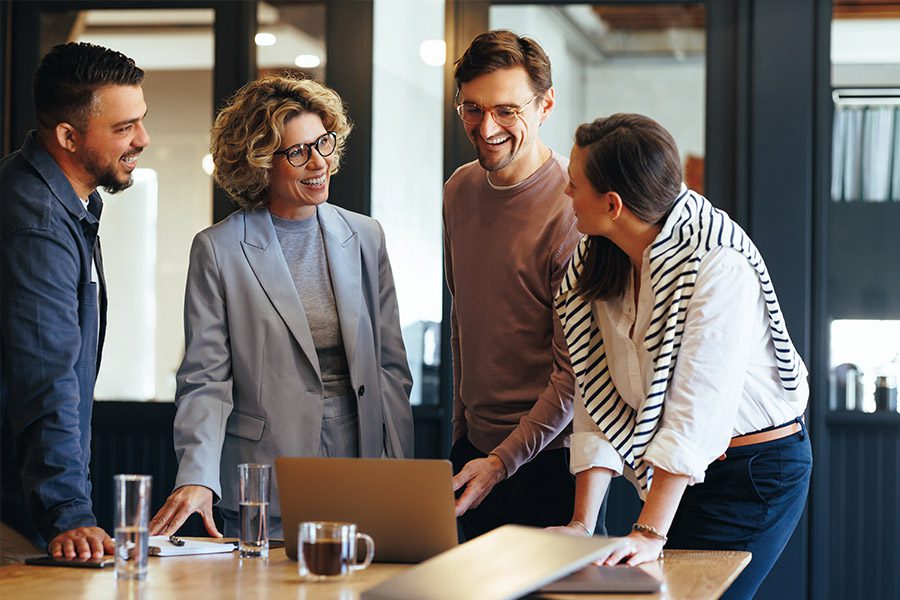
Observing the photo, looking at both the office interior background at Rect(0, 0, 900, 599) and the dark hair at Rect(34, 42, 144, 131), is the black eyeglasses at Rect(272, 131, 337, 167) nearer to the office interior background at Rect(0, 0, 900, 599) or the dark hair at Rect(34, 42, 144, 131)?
the dark hair at Rect(34, 42, 144, 131)

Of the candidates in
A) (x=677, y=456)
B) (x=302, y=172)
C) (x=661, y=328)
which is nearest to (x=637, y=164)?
(x=661, y=328)

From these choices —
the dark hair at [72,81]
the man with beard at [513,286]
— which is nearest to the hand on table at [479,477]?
the man with beard at [513,286]

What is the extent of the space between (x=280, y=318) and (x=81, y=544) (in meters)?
0.76

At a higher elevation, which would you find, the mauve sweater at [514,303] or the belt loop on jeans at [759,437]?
the mauve sweater at [514,303]

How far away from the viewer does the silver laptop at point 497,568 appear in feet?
5.11

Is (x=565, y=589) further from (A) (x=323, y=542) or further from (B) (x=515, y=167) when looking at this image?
(B) (x=515, y=167)

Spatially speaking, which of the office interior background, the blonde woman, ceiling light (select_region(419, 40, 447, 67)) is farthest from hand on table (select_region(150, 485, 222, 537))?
ceiling light (select_region(419, 40, 447, 67))

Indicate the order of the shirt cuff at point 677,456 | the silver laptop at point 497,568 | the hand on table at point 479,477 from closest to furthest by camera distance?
1. the silver laptop at point 497,568
2. the shirt cuff at point 677,456
3. the hand on table at point 479,477

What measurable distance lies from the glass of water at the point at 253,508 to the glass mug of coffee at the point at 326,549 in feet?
0.80

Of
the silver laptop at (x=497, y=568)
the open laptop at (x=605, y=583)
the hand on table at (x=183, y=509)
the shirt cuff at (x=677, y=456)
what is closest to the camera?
the silver laptop at (x=497, y=568)

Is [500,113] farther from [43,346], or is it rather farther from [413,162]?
[413,162]

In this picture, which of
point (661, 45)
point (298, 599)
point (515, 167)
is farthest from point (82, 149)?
point (661, 45)

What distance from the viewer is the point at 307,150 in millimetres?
2746

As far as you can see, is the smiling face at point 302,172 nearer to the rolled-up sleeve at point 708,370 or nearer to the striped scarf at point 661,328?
the striped scarf at point 661,328
